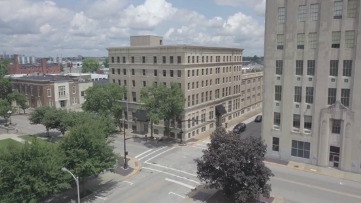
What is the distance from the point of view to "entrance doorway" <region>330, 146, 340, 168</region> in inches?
1512

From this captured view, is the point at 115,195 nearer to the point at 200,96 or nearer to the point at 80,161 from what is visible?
the point at 80,161

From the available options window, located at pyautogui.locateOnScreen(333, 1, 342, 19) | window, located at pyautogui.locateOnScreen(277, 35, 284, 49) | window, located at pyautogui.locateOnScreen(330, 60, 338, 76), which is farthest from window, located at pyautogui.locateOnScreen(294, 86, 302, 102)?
window, located at pyautogui.locateOnScreen(333, 1, 342, 19)

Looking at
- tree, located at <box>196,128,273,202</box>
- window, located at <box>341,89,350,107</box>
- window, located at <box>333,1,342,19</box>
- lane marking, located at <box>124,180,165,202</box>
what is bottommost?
lane marking, located at <box>124,180,165,202</box>

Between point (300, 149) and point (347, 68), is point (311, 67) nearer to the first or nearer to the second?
point (347, 68)

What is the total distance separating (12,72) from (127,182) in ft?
408

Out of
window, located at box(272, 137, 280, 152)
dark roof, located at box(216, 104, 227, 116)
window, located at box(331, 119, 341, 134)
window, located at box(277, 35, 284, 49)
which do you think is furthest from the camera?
dark roof, located at box(216, 104, 227, 116)

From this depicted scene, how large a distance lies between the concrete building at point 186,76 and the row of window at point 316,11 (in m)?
16.5

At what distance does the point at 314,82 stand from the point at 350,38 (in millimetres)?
6655

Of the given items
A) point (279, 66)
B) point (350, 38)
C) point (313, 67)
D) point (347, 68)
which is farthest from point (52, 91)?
point (350, 38)

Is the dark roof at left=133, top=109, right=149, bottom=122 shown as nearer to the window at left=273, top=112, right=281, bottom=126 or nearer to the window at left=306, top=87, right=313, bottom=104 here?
the window at left=273, top=112, right=281, bottom=126

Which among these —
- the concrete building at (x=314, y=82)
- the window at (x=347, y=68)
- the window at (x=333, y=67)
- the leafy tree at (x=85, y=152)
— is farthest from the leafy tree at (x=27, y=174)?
the window at (x=347, y=68)

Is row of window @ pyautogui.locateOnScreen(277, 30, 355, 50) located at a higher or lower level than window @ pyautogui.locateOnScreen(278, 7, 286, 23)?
lower

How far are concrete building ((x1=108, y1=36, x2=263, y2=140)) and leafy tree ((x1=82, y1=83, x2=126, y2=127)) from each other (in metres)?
3.18

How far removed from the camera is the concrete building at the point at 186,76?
5256cm
